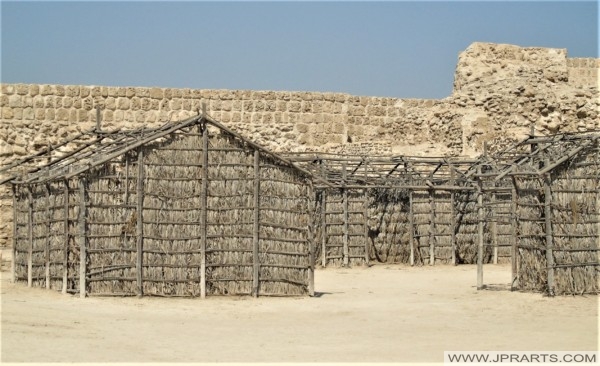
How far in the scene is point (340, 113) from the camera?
91.9ft

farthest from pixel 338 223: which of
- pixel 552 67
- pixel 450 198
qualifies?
pixel 552 67

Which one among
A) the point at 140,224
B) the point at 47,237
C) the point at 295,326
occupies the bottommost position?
the point at 295,326

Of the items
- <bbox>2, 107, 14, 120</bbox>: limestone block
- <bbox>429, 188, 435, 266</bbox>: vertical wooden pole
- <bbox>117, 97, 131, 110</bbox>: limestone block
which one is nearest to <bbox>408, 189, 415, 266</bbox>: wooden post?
<bbox>429, 188, 435, 266</bbox>: vertical wooden pole

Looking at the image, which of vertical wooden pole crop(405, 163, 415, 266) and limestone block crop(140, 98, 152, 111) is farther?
limestone block crop(140, 98, 152, 111)

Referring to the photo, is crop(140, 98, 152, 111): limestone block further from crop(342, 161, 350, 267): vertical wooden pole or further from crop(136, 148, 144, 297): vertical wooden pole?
crop(136, 148, 144, 297): vertical wooden pole

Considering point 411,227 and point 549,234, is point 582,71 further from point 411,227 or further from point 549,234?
point 549,234

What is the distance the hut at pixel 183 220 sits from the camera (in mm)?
15203

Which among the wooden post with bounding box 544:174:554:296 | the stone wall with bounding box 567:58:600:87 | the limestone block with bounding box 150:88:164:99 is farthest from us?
the stone wall with bounding box 567:58:600:87

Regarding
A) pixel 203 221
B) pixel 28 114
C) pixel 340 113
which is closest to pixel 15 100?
pixel 28 114

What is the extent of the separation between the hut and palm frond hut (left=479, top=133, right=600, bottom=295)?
10.7ft

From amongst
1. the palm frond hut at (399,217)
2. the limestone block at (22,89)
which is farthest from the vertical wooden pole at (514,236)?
the limestone block at (22,89)

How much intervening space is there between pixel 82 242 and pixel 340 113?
13842 mm

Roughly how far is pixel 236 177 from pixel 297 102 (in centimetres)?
1215

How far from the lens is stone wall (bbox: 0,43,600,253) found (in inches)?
987
